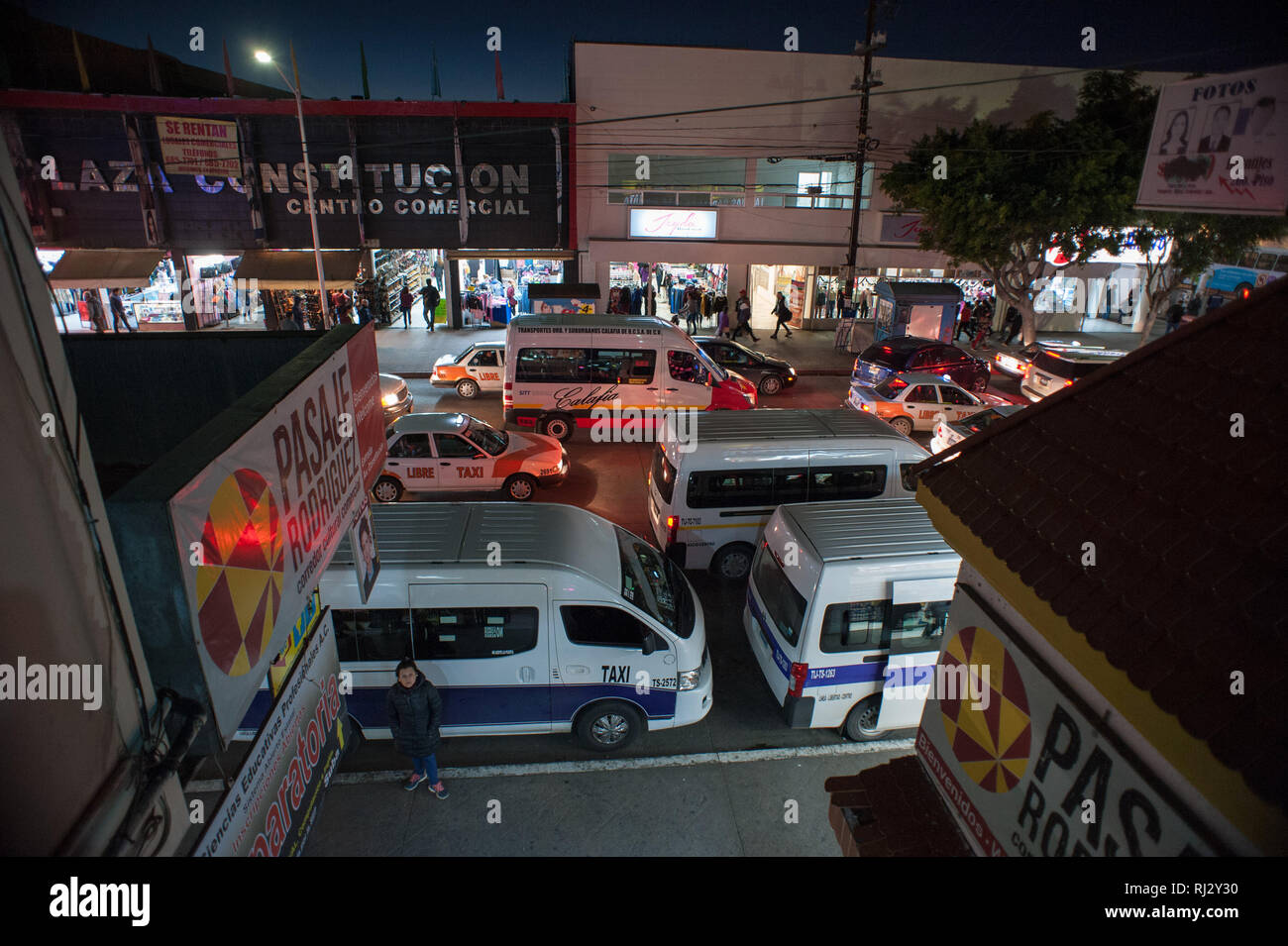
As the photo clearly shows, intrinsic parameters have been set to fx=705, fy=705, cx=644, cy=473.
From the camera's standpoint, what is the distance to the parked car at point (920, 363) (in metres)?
19.1

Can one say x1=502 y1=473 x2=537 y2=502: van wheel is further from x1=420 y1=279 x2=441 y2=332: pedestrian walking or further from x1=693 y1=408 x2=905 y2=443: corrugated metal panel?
x1=420 y1=279 x2=441 y2=332: pedestrian walking

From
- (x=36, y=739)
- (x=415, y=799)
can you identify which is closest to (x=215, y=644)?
(x=36, y=739)

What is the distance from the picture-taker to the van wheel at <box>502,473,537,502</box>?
1280cm

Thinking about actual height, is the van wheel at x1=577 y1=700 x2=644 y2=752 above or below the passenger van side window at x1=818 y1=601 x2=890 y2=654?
below

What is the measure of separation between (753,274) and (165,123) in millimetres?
22144

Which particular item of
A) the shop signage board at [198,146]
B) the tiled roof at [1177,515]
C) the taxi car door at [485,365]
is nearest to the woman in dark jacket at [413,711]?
the tiled roof at [1177,515]

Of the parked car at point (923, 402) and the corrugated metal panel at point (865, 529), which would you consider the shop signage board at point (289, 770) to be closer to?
the corrugated metal panel at point (865, 529)

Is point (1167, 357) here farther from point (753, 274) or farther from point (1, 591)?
point (753, 274)

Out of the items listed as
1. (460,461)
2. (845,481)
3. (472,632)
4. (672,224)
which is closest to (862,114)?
(672,224)

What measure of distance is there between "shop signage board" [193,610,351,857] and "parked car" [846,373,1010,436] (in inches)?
547

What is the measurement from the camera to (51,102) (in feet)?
71.0

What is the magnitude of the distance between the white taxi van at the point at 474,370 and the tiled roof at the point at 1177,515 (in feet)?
53.9

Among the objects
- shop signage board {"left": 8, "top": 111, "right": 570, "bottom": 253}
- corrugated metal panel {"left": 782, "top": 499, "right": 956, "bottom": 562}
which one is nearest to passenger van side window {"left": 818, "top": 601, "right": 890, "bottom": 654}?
corrugated metal panel {"left": 782, "top": 499, "right": 956, "bottom": 562}

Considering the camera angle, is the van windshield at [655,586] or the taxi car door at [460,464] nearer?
the van windshield at [655,586]
